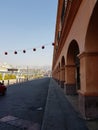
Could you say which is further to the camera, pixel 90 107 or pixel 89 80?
pixel 89 80

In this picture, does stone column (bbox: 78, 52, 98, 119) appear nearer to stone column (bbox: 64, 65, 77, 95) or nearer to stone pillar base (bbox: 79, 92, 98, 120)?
stone pillar base (bbox: 79, 92, 98, 120)

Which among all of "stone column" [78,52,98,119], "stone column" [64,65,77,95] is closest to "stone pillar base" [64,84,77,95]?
"stone column" [64,65,77,95]

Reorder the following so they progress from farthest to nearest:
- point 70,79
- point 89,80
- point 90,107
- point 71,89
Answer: point 71,89 < point 70,79 < point 89,80 < point 90,107

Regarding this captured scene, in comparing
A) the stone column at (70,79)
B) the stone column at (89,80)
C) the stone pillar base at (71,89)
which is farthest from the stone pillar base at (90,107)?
the stone pillar base at (71,89)

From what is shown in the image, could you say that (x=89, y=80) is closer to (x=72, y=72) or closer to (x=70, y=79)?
(x=72, y=72)

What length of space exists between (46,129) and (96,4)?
445cm

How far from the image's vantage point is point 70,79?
16938 mm

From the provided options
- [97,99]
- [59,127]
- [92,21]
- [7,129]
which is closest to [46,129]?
[59,127]

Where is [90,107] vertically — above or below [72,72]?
below

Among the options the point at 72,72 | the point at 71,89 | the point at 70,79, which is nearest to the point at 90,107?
the point at 72,72

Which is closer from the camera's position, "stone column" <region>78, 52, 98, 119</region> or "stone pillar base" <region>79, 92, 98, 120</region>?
"stone pillar base" <region>79, 92, 98, 120</region>

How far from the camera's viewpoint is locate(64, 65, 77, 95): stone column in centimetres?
1664

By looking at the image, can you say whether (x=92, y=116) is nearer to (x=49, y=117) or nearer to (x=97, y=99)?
(x=97, y=99)

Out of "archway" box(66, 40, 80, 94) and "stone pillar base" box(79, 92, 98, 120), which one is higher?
"archway" box(66, 40, 80, 94)
